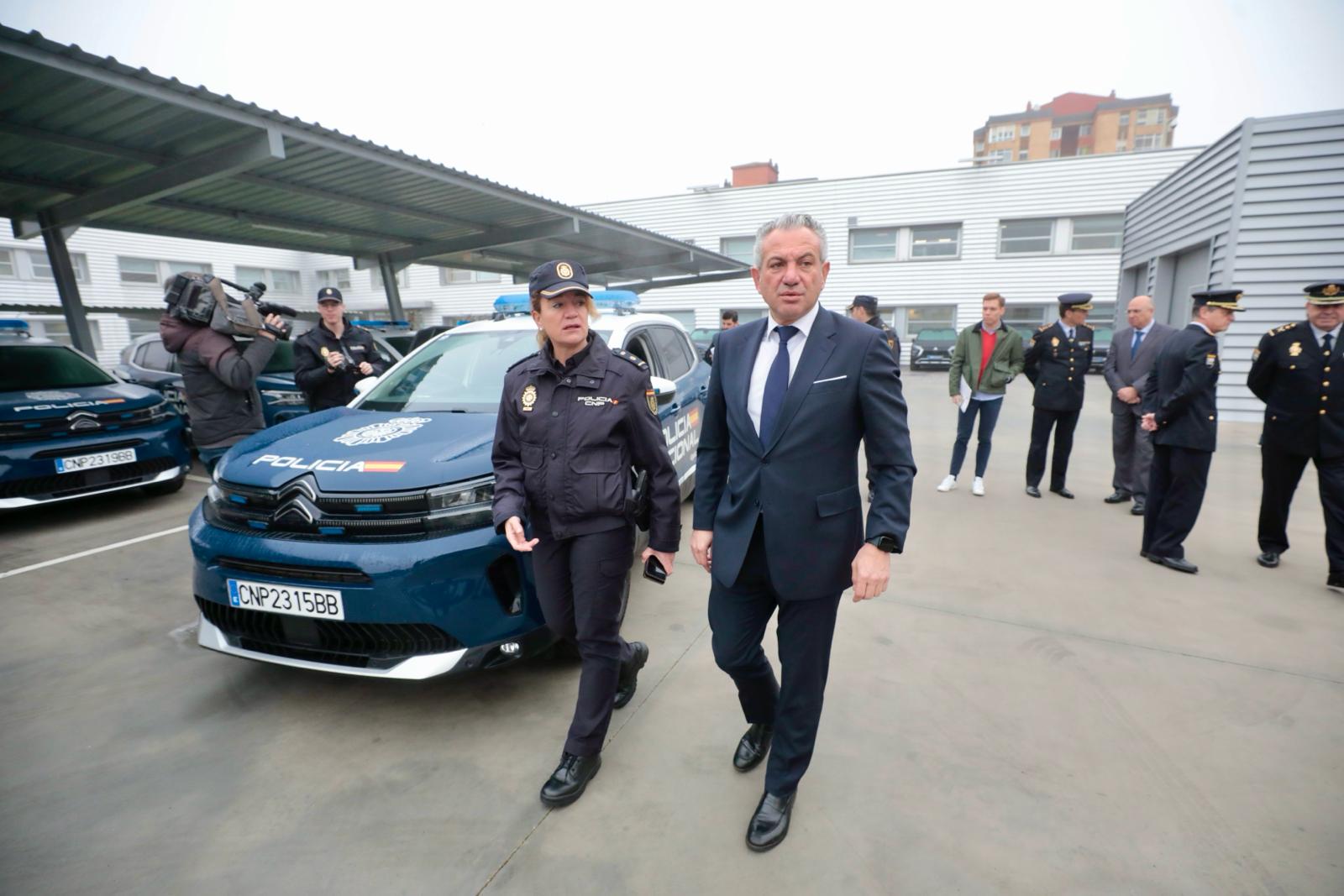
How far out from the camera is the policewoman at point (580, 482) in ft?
6.65

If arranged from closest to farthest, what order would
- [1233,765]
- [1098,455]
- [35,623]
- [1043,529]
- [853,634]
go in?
[1233,765] → [853,634] → [35,623] → [1043,529] → [1098,455]

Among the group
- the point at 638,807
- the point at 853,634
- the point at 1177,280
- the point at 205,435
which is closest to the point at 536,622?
the point at 638,807

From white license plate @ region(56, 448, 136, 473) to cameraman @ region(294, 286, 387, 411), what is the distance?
1581mm

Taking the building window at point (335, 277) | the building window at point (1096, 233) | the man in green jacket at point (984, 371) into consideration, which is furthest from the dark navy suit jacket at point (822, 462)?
the building window at point (335, 277)

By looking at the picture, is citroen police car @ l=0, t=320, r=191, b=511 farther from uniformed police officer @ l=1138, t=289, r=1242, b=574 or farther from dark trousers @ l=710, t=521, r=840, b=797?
uniformed police officer @ l=1138, t=289, r=1242, b=574

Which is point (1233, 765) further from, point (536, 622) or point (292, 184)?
point (292, 184)

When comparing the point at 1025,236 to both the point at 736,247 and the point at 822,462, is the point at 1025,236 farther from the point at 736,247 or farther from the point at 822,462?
the point at 822,462

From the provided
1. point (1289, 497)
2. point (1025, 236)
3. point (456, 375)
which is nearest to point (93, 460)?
point (456, 375)

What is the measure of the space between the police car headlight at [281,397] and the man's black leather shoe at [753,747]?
6.59 metres

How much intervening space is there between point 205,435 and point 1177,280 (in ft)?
43.8

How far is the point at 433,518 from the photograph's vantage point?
230cm

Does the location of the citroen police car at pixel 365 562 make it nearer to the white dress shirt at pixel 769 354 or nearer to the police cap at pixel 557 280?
the police cap at pixel 557 280

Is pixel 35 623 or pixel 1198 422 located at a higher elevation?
pixel 1198 422

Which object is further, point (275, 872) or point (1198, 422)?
point (1198, 422)
